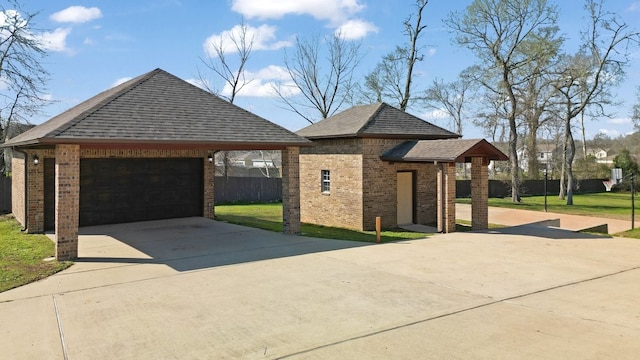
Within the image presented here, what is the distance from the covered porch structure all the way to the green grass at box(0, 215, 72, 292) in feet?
35.3

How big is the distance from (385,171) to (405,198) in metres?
1.78

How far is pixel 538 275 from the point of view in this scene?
902cm

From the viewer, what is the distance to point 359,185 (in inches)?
630

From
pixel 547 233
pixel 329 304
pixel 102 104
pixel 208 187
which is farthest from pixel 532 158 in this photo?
pixel 329 304

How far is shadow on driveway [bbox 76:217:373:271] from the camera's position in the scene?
10.4 metres

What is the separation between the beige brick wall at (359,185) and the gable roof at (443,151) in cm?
68

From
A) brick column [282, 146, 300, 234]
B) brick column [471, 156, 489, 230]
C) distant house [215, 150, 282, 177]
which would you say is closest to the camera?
brick column [282, 146, 300, 234]

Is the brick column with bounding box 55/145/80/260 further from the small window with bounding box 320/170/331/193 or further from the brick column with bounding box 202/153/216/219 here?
Result: the small window with bounding box 320/170/331/193

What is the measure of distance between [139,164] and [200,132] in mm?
6450

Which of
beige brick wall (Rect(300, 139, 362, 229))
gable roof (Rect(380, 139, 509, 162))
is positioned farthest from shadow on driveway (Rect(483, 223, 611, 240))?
beige brick wall (Rect(300, 139, 362, 229))

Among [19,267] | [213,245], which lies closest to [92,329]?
[19,267]

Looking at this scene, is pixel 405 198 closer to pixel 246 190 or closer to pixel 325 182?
pixel 325 182

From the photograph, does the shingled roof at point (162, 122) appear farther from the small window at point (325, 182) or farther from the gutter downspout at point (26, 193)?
the small window at point (325, 182)

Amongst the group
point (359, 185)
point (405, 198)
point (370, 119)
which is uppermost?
point (370, 119)
